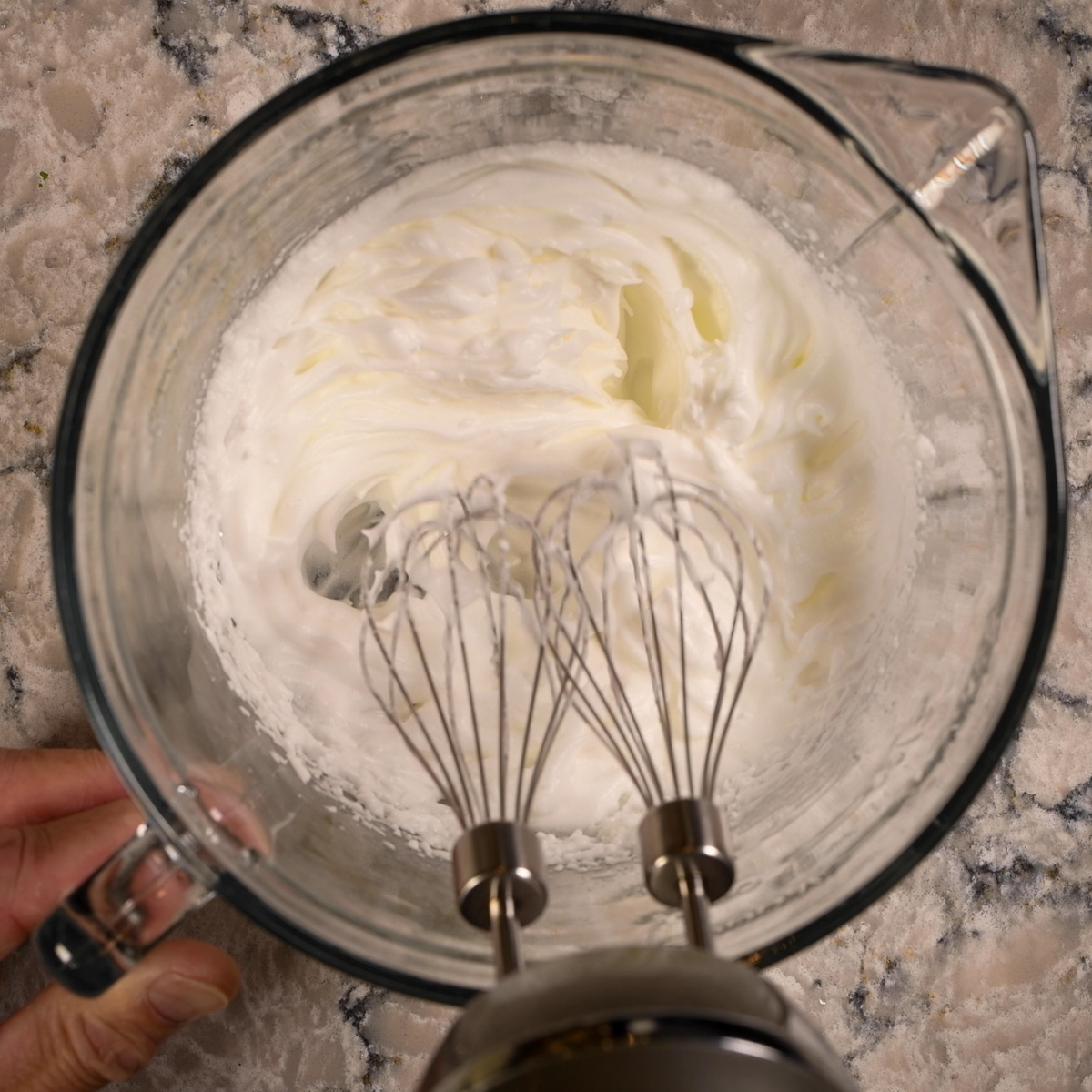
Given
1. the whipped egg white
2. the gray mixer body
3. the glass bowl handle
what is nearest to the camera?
the gray mixer body

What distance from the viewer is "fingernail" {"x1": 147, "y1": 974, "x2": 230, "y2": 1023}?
528 millimetres

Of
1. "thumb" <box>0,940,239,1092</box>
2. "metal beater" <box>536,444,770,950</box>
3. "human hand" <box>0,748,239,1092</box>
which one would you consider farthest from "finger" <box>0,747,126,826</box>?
"metal beater" <box>536,444,770,950</box>

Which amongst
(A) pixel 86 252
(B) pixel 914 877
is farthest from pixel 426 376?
(B) pixel 914 877

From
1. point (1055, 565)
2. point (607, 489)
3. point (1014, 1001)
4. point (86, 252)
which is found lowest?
point (1014, 1001)

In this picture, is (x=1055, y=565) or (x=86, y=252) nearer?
(x=1055, y=565)

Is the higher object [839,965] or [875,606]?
[875,606]

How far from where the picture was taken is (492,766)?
0.55 metres

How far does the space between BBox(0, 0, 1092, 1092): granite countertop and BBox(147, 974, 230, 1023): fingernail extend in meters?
0.05

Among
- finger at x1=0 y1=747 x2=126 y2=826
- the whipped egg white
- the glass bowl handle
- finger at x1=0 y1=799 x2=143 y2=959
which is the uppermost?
the whipped egg white

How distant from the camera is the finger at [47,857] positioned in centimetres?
58

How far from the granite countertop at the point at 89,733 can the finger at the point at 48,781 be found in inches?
0.7

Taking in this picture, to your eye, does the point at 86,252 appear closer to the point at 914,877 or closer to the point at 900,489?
the point at 900,489

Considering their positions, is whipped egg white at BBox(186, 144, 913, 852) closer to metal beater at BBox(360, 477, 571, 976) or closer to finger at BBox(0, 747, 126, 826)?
metal beater at BBox(360, 477, 571, 976)

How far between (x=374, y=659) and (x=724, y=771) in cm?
19
